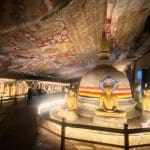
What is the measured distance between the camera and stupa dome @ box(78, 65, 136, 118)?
1081 centimetres

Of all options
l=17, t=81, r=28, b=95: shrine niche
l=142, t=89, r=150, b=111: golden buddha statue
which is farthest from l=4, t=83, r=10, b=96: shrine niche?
l=142, t=89, r=150, b=111: golden buddha statue

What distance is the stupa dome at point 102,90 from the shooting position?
1081cm

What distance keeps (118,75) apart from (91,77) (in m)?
1.46

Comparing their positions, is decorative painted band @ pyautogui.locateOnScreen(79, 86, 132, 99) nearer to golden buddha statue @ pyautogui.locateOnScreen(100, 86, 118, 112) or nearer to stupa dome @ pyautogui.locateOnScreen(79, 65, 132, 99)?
stupa dome @ pyautogui.locateOnScreen(79, 65, 132, 99)

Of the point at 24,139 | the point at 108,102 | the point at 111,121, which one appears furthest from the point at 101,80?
the point at 24,139

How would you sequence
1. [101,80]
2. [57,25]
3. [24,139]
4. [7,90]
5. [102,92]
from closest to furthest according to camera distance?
1. [24,139]
2. [57,25]
3. [102,92]
4. [101,80]
5. [7,90]

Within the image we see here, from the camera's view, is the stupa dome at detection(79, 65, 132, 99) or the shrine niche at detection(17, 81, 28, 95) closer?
the stupa dome at detection(79, 65, 132, 99)

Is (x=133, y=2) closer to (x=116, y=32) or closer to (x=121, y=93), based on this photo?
(x=116, y=32)

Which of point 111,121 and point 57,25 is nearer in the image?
point 111,121

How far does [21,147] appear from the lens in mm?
6109

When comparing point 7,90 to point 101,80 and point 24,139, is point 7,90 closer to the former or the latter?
point 101,80

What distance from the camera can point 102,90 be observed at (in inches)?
428

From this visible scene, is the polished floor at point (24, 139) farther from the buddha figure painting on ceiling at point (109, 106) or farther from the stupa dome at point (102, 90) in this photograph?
the stupa dome at point (102, 90)

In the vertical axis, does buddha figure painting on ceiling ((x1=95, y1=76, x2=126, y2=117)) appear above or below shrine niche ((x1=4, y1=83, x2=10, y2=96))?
below
